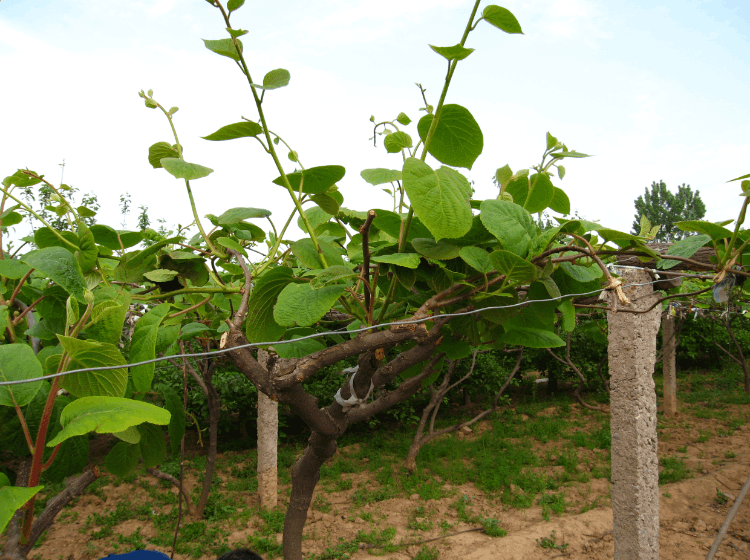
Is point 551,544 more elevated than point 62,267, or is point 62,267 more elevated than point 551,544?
point 62,267

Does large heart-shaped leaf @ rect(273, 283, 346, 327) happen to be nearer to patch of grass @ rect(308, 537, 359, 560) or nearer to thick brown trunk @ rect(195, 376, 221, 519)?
patch of grass @ rect(308, 537, 359, 560)

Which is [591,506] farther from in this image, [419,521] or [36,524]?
[36,524]

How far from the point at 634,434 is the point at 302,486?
2349 millimetres

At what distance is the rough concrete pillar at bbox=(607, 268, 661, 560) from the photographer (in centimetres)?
288

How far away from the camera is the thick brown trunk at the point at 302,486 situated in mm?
1309

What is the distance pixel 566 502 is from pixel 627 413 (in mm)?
2487

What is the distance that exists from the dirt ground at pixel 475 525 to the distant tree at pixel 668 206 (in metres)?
30.0

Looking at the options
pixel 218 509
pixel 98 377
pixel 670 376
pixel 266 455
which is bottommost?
pixel 218 509

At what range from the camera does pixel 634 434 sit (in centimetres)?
291

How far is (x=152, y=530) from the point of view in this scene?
14.2 feet

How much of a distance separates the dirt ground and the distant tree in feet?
98.3

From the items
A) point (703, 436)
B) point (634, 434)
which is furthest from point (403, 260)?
point (703, 436)

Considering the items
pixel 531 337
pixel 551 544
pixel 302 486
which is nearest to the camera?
pixel 531 337

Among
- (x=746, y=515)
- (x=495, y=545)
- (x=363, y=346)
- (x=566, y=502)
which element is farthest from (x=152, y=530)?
(x=746, y=515)
